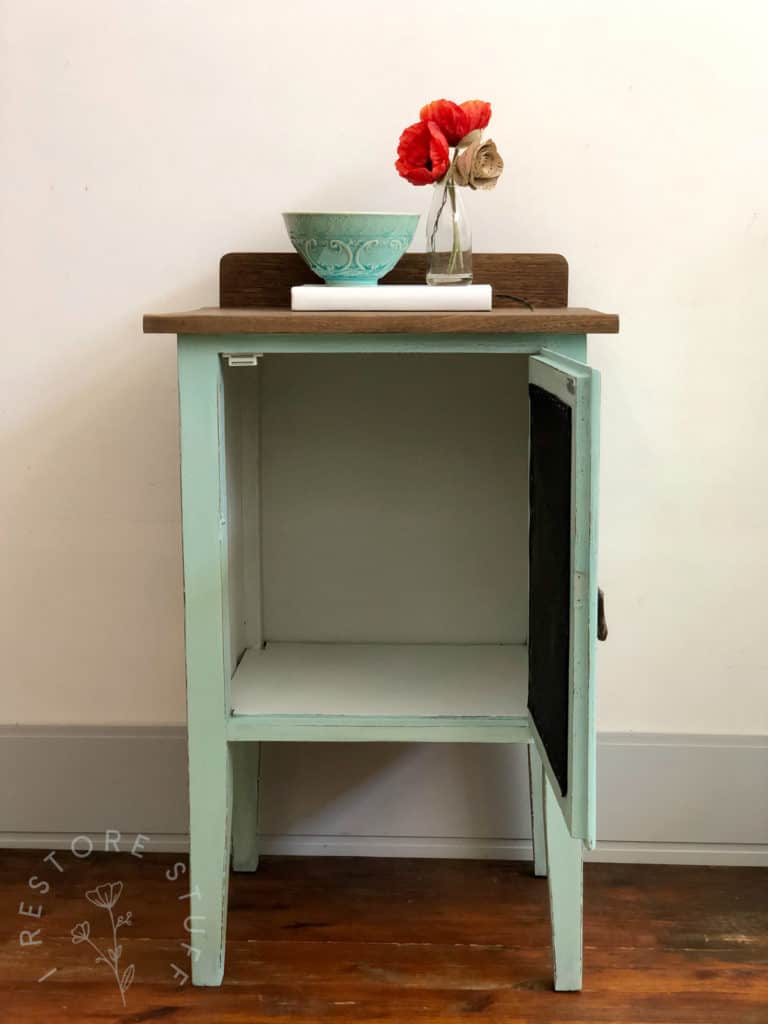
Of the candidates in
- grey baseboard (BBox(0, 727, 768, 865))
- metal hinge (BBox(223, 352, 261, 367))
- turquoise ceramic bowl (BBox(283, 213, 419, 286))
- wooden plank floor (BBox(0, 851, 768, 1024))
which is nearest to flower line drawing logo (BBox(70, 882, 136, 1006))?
wooden plank floor (BBox(0, 851, 768, 1024))

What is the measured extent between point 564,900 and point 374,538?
Result: 1.87 feet

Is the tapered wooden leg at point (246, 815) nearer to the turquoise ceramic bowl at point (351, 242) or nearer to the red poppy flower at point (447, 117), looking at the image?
the turquoise ceramic bowl at point (351, 242)

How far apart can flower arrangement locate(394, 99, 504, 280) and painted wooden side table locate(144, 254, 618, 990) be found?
131 mm

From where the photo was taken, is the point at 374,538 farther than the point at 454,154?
Yes

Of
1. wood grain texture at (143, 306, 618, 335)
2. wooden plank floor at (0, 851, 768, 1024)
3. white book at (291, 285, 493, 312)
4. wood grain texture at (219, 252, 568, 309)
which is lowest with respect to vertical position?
wooden plank floor at (0, 851, 768, 1024)

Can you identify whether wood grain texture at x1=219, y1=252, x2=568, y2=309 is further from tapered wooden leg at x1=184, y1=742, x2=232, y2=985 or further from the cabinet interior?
tapered wooden leg at x1=184, y1=742, x2=232, y2=985

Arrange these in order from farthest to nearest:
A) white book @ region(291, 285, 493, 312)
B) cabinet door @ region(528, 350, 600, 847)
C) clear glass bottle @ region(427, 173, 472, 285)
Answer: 1. clear glass bottle @ region(427, 173, 472, 285)
2. white book @ region(291, 285, 493, 312)
3. cabinet door @ region(528, 350, 600, 847)

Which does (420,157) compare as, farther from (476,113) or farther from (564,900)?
(564,900)

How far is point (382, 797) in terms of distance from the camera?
1.81 m

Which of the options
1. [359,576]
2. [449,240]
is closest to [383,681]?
[359,576]

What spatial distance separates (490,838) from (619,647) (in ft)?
1.13

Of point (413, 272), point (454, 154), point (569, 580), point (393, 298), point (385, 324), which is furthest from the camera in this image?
point (413, 272)

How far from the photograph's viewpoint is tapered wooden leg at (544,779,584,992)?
1.44m

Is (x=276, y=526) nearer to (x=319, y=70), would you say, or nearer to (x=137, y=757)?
(x=137, y=757)
